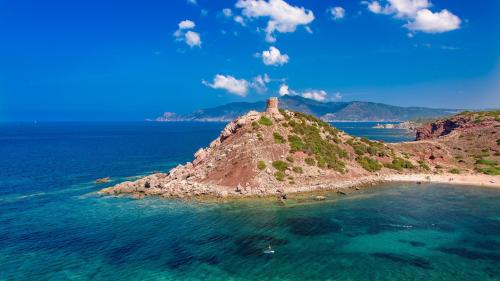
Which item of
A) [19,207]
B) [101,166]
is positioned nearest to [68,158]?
[101,166]

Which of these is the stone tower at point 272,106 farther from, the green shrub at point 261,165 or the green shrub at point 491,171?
the green shrub at point 491,171

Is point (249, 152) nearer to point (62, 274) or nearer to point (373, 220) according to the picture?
point (373, 220)

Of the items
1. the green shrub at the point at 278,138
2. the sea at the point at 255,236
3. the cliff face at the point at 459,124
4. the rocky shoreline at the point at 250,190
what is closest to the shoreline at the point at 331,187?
the rocky shoreline at the point at 250,190

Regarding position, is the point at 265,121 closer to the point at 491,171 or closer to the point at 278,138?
the point at 278,138

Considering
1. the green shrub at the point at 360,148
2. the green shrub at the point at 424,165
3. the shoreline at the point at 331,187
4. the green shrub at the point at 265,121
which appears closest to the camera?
the shoreline at the point at 331,187

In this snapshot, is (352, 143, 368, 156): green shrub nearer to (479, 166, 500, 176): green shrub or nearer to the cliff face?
(479, 166, 500, 176): green shrub

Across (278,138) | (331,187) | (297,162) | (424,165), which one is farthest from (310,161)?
(424,165)

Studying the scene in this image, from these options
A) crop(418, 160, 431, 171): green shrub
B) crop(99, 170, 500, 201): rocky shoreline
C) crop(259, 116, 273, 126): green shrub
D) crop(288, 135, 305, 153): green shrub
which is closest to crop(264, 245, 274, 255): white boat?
crop(99, 170, 500, 201): rocky shoreline
